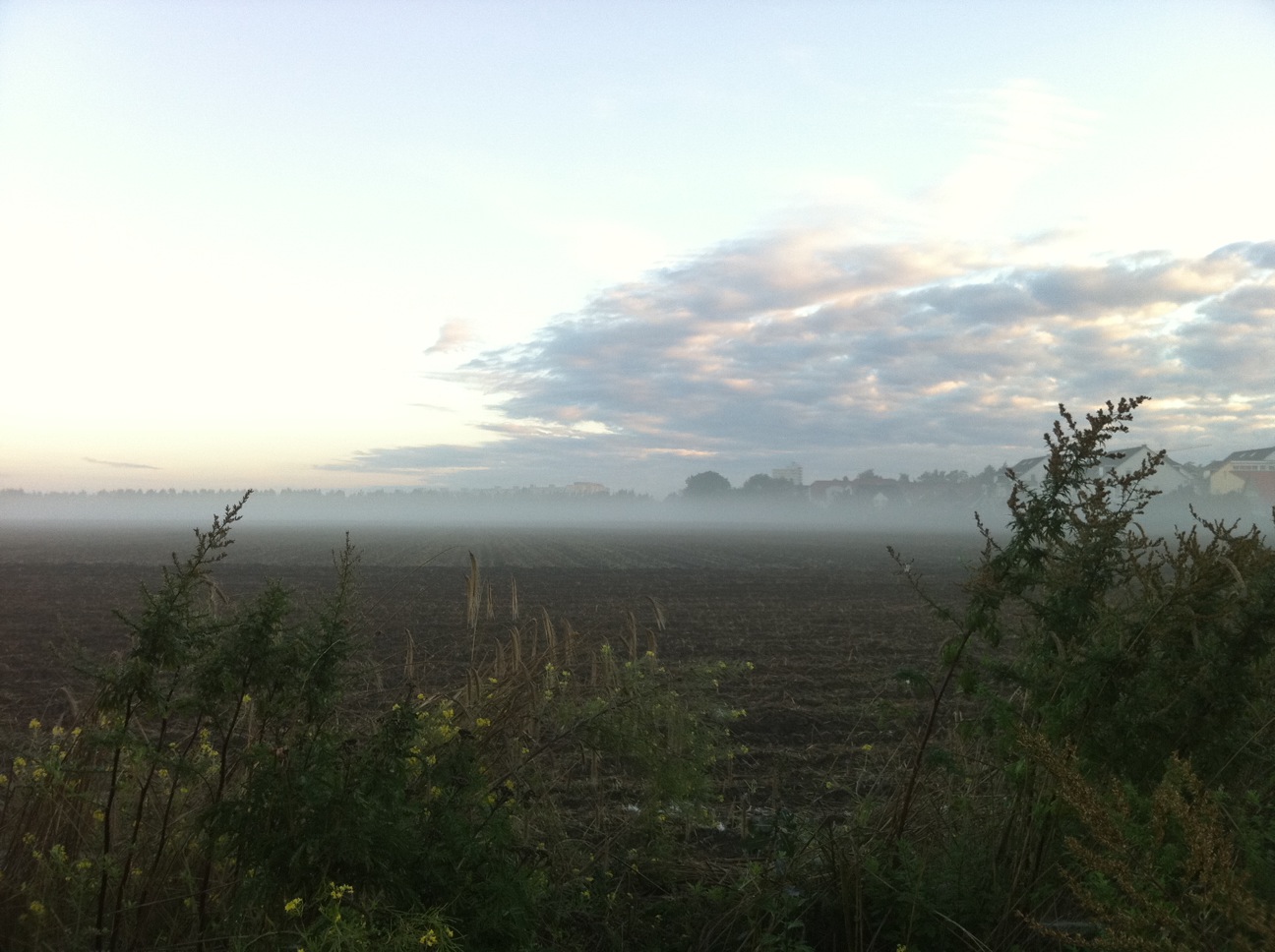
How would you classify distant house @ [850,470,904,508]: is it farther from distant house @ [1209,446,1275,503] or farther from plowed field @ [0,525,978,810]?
plowed field @ [0,525,978,810]

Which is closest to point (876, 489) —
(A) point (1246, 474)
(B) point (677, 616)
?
(A) point (1246, 474)

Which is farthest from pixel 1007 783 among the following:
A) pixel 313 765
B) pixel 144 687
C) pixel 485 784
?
pixel 144 687

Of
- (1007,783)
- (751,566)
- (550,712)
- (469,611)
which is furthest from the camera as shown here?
(751,566)

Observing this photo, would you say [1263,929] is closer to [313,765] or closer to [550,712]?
[313,765]

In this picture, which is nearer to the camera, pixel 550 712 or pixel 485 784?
pixel 485 784

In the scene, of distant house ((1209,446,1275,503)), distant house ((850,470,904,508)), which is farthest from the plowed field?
distant house ((850,470,904,508))

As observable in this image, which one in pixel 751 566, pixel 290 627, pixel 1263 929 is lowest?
pixel 751 566

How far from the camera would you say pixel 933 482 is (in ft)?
552

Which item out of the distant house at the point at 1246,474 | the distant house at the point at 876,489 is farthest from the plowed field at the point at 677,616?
the distant house at the point at 876,489

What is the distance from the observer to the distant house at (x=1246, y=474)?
9469 cm

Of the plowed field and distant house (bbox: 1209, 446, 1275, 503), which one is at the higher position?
distant house (bbox: 1209, 446, 1275, 503)

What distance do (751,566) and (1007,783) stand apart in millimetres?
37181

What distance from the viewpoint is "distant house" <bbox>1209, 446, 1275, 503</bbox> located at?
94.7m

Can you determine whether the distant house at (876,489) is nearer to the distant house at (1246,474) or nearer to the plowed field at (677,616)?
the distant house at (1246,474)
